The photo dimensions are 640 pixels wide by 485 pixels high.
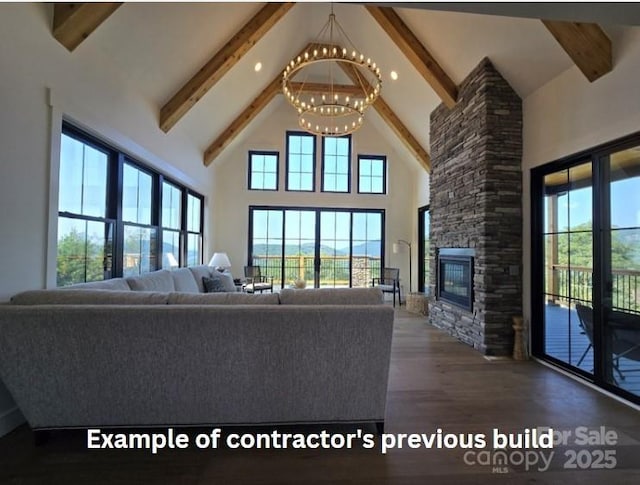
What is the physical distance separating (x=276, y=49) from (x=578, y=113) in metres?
4.47

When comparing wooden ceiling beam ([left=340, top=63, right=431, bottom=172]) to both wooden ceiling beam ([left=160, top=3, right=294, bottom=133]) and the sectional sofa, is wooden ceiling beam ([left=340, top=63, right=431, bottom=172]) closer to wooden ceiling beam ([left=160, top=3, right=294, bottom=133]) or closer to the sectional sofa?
wooden ceiling beam ([left=160, top=3, right=294, bottom=133])

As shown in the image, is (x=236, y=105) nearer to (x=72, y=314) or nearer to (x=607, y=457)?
(x=72, y=314)

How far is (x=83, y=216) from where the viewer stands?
3.34 metres

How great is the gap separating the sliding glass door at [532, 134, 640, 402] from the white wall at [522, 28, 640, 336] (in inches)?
4.4

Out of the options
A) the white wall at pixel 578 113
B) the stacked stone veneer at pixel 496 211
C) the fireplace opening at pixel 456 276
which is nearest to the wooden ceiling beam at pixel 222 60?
the stacked stone veneer at pixel 496 211

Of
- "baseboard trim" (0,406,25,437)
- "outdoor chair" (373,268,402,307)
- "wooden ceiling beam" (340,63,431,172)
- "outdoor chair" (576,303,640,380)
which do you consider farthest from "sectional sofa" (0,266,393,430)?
"outdoor chair" (373,268,402,307)

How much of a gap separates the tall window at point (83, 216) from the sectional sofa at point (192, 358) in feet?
3.44

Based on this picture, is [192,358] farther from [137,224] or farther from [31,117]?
[137,224]

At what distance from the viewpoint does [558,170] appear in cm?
375

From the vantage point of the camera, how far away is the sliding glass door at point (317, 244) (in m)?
8.24

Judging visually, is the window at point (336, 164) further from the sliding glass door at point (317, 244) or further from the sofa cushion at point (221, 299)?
the sofa cushion at point (221, 299)

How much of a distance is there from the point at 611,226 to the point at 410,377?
2.29 m

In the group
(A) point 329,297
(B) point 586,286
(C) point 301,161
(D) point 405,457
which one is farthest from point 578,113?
(C) point 301,161

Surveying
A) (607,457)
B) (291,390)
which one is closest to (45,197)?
(291,390)
